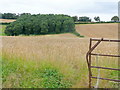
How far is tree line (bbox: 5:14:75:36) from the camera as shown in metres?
43.1

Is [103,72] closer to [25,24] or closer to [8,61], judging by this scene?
[8,61]

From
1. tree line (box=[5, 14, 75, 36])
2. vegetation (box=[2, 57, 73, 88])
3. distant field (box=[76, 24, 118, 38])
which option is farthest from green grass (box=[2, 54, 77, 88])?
tree line (box=[5, 14, 75, 36])

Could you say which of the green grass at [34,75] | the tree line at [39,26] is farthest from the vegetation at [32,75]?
the tree line at [39,26]

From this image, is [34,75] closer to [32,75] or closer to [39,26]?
[32,75]

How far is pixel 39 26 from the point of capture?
150 ft

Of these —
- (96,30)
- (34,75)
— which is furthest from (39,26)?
(34,75)

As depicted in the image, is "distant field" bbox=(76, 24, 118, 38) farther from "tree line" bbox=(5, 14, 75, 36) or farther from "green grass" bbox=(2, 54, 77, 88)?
"green grass" bbox=(2, 54, 77, 88)

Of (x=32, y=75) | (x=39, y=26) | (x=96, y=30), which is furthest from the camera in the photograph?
(x=39, y=26)

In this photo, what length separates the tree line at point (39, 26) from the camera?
43.1 m

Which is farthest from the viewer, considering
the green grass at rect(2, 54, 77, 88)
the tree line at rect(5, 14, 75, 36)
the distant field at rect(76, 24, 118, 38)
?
the tree line at rect(5, 14, 75, 36)

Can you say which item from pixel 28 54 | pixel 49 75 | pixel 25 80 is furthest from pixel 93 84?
pixel 28 54

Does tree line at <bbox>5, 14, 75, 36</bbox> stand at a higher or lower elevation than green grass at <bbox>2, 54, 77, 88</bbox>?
higher

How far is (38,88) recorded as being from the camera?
4.27 metres

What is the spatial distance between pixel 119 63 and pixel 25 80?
113 inches
